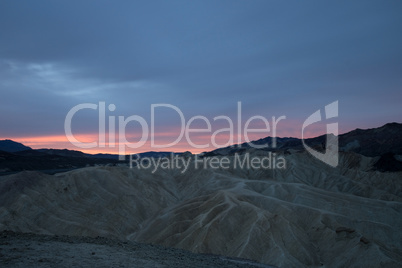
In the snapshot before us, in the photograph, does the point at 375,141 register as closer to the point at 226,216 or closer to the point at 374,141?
the point at 374,141

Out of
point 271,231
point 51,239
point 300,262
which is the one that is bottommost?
point 300,262

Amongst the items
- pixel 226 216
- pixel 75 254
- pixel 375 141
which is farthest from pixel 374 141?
pixel 75 254

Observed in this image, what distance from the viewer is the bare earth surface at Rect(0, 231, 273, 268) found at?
12.6 m

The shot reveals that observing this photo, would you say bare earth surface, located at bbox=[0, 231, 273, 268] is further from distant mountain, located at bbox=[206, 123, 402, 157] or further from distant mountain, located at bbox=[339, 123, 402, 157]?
distant mountain, located at bbox=[339, 123, 402, 157]

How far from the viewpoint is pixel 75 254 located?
13977mm

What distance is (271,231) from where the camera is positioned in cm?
4075

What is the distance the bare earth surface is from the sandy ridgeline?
23.4m

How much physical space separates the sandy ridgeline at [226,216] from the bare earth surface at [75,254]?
2338cm

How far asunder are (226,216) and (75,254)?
32.4 m

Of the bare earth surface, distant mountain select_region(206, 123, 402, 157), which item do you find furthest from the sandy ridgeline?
distant mountain select_region(206, 123, 402, 157)

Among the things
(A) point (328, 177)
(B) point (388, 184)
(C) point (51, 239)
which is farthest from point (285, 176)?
(C) point (51, 239)

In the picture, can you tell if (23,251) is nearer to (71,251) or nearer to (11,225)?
(71,251)

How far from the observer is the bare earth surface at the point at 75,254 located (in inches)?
496

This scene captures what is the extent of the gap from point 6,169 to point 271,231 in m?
111
